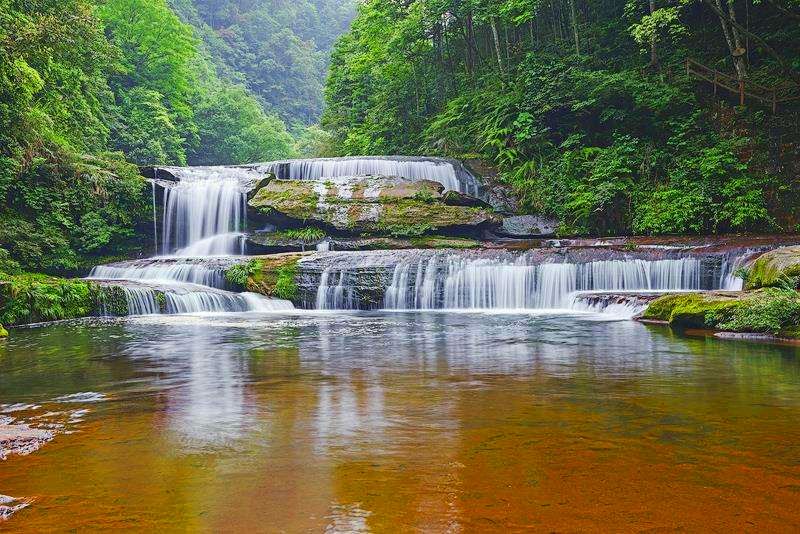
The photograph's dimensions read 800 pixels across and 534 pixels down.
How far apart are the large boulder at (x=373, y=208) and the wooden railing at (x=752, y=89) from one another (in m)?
8.37

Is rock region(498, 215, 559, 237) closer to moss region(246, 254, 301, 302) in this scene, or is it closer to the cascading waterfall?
moss region(246, 254, 301, 302)

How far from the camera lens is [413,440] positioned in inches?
143

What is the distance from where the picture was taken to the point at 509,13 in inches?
1000

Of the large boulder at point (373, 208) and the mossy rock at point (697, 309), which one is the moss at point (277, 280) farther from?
the mossy rock at point (697, 309)

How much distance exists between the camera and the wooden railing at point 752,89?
1848 cm

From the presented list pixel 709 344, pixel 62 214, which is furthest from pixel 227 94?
pixel 709 344

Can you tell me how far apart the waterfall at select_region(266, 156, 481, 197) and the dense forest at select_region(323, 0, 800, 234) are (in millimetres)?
1530

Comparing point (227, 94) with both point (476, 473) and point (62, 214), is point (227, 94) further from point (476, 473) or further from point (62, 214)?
point (476, 473)

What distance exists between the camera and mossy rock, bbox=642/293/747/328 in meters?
9.11

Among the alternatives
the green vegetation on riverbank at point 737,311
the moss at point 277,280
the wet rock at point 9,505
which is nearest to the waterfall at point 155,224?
the moss at point 277,280

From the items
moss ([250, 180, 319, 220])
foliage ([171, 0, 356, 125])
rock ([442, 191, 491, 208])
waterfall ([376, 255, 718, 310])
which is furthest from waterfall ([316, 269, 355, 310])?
foliage ([171, 0, 356, 125])

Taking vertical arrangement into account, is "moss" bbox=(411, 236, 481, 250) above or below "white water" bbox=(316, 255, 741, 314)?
above

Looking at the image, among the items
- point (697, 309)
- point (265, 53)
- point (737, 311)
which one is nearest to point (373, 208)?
point (697, 309)

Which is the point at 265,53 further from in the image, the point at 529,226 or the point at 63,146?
the point at 529,226
